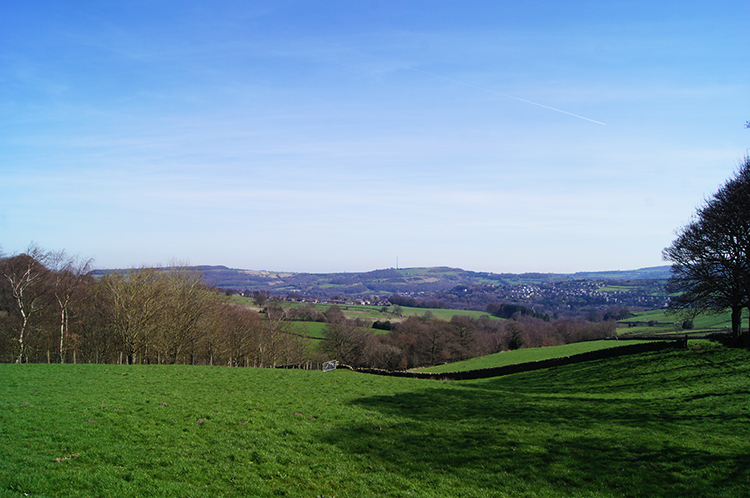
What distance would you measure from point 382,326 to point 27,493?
98981mm

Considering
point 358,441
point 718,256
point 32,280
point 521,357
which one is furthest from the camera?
point 521,357

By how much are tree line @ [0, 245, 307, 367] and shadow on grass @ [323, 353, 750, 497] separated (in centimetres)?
3083

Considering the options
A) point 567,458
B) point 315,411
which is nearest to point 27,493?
point 315,411

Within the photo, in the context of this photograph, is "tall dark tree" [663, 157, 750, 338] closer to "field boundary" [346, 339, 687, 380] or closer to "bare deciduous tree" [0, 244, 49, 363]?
"field boundary" [346, 339, 687, 380]

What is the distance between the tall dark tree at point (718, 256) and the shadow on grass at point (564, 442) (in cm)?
1016

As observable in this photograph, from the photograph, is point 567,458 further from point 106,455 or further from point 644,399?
point 106,455

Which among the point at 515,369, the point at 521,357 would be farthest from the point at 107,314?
the point at 521,357

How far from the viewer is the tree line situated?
4062cm

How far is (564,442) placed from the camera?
14.5 metres

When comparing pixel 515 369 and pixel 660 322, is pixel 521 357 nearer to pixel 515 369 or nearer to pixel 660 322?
pixel 515 369

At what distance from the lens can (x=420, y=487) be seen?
35.6 feet

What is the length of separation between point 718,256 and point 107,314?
2406 inches

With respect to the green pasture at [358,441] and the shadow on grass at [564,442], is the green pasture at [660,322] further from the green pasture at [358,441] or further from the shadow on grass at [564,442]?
the shadow on grass at [564,442]

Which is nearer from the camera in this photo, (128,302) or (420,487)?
(420,487)
